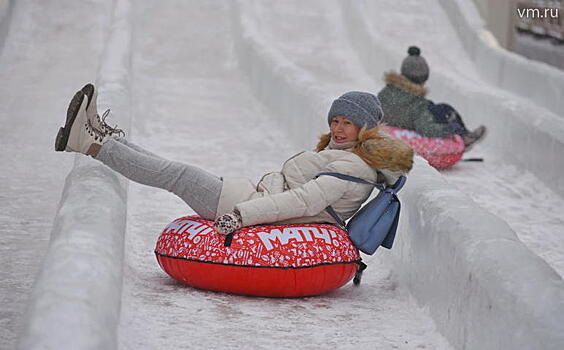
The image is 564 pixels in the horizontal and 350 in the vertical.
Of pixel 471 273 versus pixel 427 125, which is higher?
pixel 471 273

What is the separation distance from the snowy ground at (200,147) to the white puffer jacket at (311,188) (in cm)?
34

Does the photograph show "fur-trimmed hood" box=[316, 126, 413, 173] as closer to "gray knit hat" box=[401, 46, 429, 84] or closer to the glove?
the glove

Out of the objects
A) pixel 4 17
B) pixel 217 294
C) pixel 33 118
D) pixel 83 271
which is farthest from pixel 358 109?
pixel 4 17

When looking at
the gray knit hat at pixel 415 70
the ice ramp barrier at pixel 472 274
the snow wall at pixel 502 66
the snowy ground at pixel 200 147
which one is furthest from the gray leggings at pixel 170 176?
the snow wall at pixel 502 66

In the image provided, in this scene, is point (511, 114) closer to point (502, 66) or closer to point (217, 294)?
point (502, 66)

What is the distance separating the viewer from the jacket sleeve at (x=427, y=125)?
726 centimetres

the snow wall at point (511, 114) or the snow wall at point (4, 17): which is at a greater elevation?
the snow wall at point (4, 17)

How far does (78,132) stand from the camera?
410cm

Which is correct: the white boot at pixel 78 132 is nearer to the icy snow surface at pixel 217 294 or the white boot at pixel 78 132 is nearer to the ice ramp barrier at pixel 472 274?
the icy snow surface at pixel 217 294

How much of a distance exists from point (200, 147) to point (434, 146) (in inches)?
65.2

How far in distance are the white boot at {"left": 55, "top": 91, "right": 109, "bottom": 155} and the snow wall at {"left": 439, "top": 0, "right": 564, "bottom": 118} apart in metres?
6.56

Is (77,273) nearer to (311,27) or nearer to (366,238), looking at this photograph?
(366,238)

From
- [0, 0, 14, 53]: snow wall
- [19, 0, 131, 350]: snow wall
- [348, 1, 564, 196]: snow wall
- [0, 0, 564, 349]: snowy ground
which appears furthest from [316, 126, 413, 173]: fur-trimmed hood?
[0, 0, 14, 53]: snow wall

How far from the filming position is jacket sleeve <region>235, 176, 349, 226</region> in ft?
12.9
